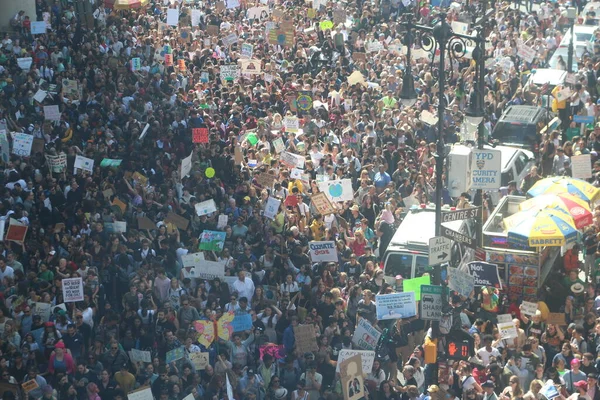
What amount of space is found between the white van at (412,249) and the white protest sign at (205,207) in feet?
11.8

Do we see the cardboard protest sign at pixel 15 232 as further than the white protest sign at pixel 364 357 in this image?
Yes

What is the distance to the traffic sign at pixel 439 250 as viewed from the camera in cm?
1889

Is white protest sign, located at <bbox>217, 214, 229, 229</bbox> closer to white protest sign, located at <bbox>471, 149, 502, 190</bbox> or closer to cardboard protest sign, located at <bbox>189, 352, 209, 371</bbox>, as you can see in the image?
white protest sign, located at <bbox>471, 149, 502, 190</bbox>

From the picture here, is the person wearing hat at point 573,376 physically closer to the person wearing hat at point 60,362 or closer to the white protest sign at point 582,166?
the person wearing hat at point 60,362

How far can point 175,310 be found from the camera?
1967cm

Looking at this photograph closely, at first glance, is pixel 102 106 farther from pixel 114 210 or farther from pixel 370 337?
pixel 370 337

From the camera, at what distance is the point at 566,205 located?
21.9 meters

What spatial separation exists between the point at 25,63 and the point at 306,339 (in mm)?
14769

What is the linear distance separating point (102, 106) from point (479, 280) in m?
12.5

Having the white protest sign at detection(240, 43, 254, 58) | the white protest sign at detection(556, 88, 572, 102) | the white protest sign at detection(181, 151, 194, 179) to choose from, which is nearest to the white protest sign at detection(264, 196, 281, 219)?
the white protest sign at detection(181, 151, 194, 179)

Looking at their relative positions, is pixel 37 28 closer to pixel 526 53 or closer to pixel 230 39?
pixel 230 39

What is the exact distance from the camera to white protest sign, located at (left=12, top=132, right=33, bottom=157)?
2475 cm

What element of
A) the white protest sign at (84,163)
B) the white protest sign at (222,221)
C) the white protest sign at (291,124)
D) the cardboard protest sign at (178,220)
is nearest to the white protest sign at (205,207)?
the cardboard protest sign at (178,220)

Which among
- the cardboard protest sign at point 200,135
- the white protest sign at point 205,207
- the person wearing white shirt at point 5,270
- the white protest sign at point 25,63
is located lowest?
the person wearing white shirt at point 5,270
